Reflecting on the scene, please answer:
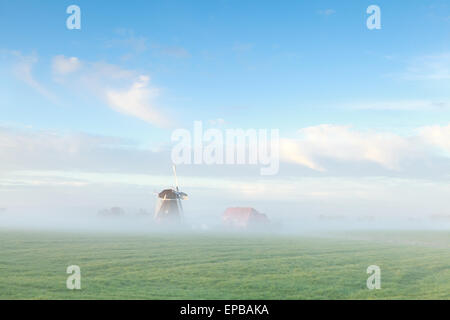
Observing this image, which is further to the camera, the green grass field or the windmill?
the windmill

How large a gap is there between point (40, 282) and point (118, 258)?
11734mm

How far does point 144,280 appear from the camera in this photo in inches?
976

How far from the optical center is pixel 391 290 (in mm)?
22891

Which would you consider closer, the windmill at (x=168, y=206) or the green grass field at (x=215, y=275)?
the green grass field at (x=215, y=275)

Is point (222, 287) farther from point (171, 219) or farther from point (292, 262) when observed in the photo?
point (171, 219)

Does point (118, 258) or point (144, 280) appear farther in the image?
point (118, 258)

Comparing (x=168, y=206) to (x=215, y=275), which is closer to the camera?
(x=215, y=275)
